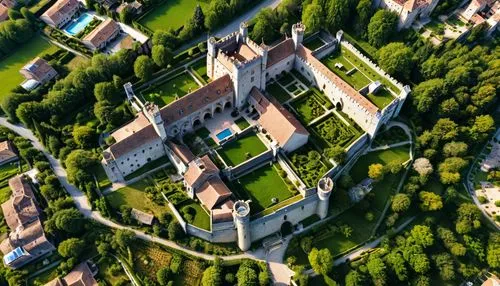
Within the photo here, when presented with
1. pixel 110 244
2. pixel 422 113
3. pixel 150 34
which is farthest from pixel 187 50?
pixel 422 113

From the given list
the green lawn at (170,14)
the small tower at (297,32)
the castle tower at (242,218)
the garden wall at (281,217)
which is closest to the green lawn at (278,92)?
the small tower at (297,32)

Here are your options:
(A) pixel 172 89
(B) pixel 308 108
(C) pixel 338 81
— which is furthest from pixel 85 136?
(C) pixel 338 81

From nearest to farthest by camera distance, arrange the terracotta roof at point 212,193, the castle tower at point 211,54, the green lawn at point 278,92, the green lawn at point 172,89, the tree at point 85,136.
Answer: the terracotta roof at point 212,193 → the castle tower at point 211,54 → the tree at point 85,136 → the green lawn at point 172,89 → the green lawn at point 278,92

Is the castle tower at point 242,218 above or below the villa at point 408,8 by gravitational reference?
below

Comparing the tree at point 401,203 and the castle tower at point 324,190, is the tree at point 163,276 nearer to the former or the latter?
the castle tower at point 324,190

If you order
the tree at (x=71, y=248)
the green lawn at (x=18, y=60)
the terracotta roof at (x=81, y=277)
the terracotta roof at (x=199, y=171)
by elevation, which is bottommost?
the terracotta roof at (x=81, y=277)

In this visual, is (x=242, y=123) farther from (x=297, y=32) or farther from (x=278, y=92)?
(x=297, y=32)
